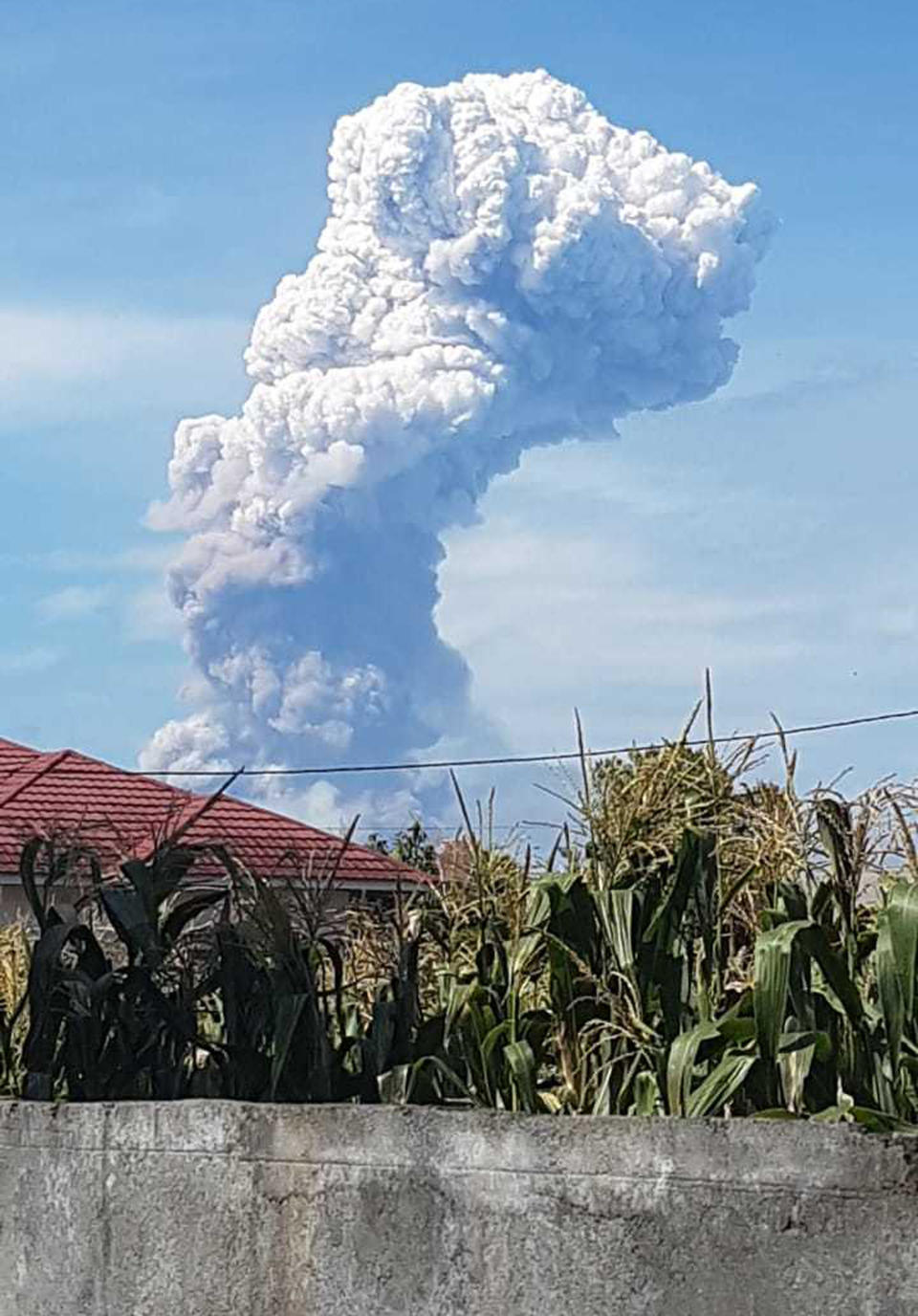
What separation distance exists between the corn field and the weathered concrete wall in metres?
0.45

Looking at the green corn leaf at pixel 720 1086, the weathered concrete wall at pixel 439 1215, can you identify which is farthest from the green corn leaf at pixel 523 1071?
the green corn leaf at pixel 720 1086

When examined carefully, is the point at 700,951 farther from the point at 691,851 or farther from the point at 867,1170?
the point at 867,1170

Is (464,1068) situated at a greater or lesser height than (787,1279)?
greater

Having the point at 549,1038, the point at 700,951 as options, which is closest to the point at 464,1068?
the point at 549,1038

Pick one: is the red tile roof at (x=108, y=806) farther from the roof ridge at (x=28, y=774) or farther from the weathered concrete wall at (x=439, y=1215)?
the weathered concrete wall at (x=439, y=1215)

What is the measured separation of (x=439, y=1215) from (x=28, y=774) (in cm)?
2115

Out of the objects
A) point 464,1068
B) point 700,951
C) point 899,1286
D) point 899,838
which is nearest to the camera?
point 899,1286

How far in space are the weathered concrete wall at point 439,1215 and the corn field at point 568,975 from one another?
45 cm

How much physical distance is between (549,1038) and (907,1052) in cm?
117

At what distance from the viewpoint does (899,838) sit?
602cm

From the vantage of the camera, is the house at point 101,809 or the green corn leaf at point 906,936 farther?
the house at point 101,809

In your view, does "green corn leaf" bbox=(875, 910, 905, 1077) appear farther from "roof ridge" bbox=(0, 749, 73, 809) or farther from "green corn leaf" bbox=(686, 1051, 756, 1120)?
"roof ridge" bbox=(0, 749, 73, 809)

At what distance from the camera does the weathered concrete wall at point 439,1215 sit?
4.97 metres

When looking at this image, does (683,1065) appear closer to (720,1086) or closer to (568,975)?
(720,1086)
